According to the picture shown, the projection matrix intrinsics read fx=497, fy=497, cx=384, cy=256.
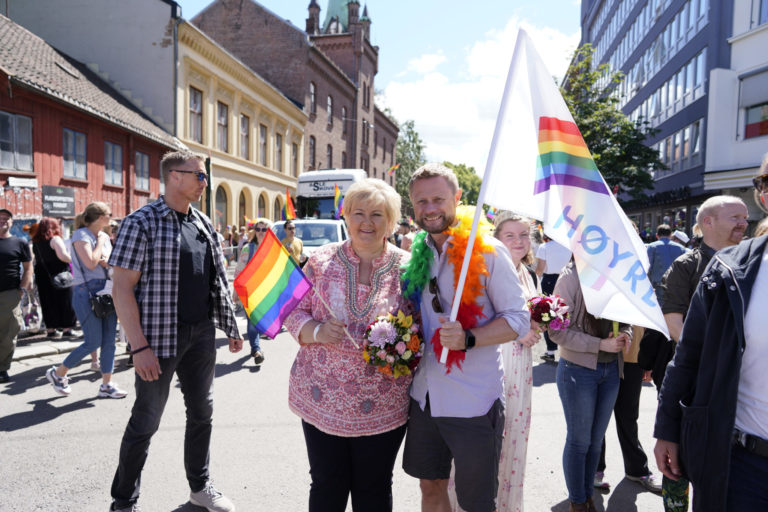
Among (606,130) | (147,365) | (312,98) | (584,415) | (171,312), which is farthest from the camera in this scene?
(312,98)

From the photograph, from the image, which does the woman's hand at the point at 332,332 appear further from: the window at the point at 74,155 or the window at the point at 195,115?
the window at the point at 195,115

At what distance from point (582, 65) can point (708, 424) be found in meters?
17.5

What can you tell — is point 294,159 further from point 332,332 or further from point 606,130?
point 332,332

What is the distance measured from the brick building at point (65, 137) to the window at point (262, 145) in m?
8.04

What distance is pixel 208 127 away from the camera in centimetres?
2075

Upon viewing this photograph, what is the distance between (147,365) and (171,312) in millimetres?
313

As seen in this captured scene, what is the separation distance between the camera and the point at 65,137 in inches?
525

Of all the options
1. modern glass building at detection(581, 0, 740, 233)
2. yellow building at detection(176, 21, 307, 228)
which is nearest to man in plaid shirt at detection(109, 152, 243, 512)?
modern glass building at detection(581, 0, 740, 233)

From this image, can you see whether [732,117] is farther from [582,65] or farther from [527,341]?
[527,341]

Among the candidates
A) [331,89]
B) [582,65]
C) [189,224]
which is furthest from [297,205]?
[331,89]

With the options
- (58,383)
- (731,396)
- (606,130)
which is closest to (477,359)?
(731,396)

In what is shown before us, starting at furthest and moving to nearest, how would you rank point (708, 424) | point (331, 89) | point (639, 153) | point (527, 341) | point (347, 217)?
point (331, 89)
point (639, 153)
point (527, 341)
point (347, 217)
point (708, 424)

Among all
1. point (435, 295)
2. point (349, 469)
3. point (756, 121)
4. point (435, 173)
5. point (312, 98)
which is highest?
point (312, 98)

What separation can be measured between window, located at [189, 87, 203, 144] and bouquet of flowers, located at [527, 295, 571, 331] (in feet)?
64.1
